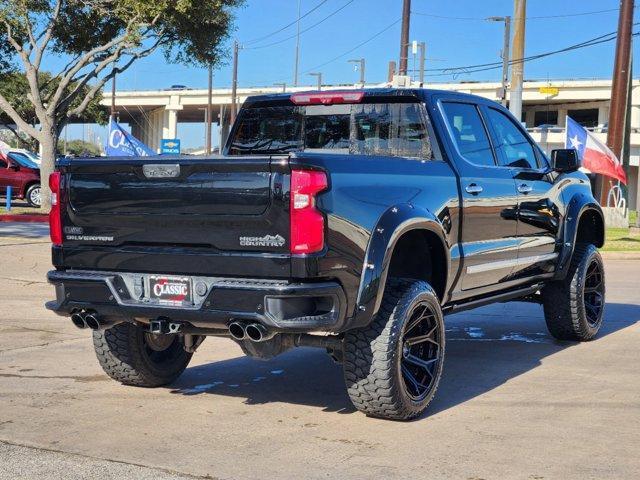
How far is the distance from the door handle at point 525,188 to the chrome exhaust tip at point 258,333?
293cm

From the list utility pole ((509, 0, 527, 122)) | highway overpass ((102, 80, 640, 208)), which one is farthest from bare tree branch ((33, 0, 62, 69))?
Answer: highway overpass ((102, 80, 640, 208))

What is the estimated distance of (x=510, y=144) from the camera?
725cm

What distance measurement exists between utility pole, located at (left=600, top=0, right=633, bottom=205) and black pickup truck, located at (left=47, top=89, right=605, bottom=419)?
777 inches

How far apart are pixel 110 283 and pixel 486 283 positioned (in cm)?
275

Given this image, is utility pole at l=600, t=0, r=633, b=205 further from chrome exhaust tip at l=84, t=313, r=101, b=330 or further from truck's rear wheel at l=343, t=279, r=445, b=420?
chrome exhaust tip at l=84, t=313, r=101, b=330

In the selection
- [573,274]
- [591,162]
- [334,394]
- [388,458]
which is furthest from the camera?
[591,162]

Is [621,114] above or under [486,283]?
above

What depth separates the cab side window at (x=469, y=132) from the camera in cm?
644

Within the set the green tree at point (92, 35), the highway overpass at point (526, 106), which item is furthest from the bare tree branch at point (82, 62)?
the highway overpass at point (526, 106)

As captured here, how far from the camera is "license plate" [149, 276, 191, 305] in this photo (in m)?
5.06

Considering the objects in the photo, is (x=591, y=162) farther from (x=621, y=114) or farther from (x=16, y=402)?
(x=16, y=402)

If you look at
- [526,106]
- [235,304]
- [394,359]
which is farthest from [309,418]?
[526,106]

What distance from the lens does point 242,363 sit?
7.21 metres

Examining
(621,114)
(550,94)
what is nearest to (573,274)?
(621,114)
